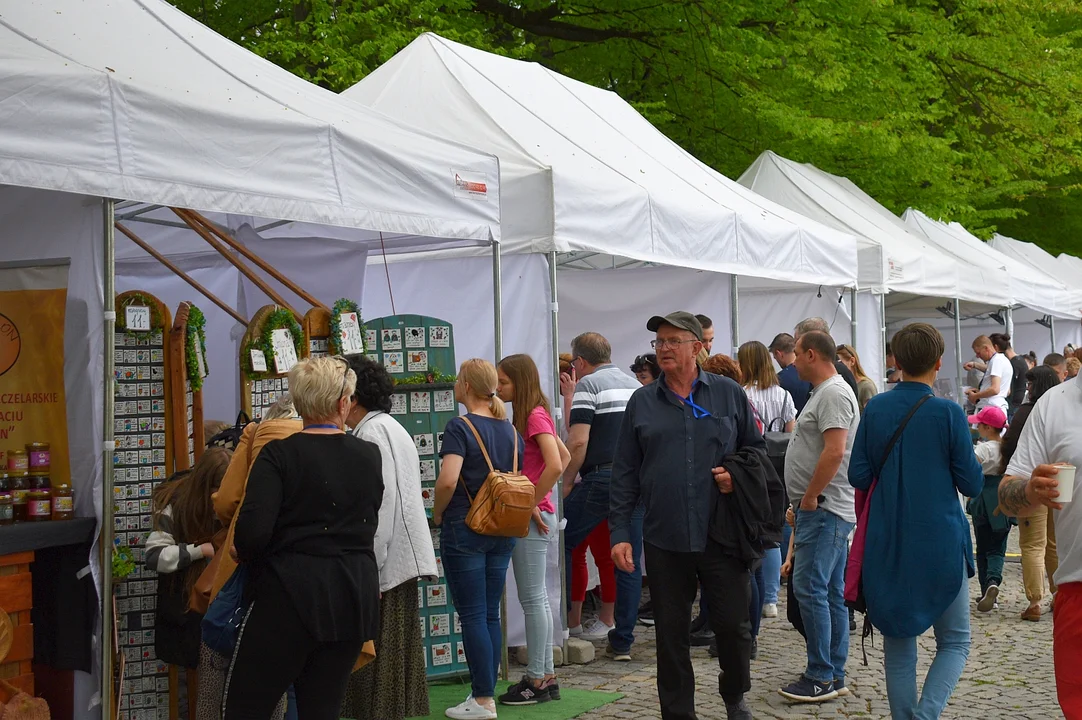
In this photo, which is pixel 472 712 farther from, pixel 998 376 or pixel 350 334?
pixel 998 376

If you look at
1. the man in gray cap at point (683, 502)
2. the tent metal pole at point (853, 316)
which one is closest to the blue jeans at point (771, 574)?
the man in gray cap at point (683, 502)

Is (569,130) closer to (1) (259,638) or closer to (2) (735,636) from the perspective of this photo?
(2) (735,636)

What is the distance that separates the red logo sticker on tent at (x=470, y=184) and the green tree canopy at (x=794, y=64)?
665 centimetres

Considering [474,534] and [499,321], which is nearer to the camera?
[474,534]

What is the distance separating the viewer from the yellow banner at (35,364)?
5.07 meters

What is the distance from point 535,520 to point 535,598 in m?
0.41

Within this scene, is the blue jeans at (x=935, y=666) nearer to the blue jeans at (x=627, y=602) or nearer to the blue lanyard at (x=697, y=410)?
the blue lanyard at (x=697, y=410)

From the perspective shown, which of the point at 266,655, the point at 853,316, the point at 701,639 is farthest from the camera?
the point at 853,316

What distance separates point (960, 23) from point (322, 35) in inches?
453

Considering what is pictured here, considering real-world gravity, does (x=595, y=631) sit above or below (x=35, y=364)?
below

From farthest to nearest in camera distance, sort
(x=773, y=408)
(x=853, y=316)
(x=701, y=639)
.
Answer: (x=853, y=316) < (x=773, y=408) < (x=701, y=639)

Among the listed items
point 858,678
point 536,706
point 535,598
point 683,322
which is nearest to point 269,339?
point 535,598

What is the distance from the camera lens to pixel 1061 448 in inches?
158

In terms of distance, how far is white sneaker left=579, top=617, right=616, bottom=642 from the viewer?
8102mm
